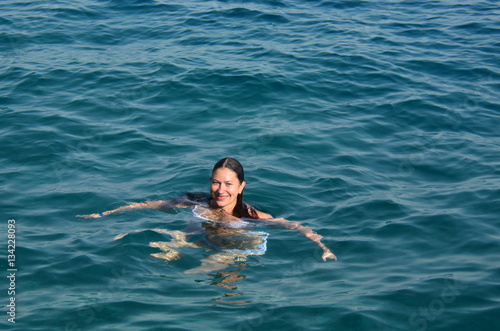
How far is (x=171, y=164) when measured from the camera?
11141 mm

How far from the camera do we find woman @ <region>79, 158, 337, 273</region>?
8250 millimetres

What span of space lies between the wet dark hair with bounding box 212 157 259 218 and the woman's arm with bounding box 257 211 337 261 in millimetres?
179

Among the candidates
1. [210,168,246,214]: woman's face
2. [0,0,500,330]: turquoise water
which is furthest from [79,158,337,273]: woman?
[0,0,500,330]: turquoise water

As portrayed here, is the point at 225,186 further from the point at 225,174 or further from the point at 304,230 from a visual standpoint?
the point at 304,230

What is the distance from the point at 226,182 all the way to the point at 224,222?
2.14ft

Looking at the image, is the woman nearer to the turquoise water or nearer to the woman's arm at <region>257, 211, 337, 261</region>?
the woman's arm at <region>257, 211, 337, 261</region>

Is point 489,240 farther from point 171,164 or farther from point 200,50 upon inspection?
point 200,50

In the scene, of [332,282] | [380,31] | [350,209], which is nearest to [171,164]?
[350,209]

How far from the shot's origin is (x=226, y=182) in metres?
8.60

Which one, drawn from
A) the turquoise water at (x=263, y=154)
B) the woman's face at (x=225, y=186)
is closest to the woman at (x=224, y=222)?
the woman's face at (x=225, y=186)

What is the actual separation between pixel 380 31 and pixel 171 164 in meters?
9.44

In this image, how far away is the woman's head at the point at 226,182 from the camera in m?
8.57

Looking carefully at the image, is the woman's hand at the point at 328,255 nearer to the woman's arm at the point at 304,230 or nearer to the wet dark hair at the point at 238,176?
the woman's arm at the point at 304,230

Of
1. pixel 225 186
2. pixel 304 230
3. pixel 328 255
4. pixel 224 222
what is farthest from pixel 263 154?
pixel 328 255
